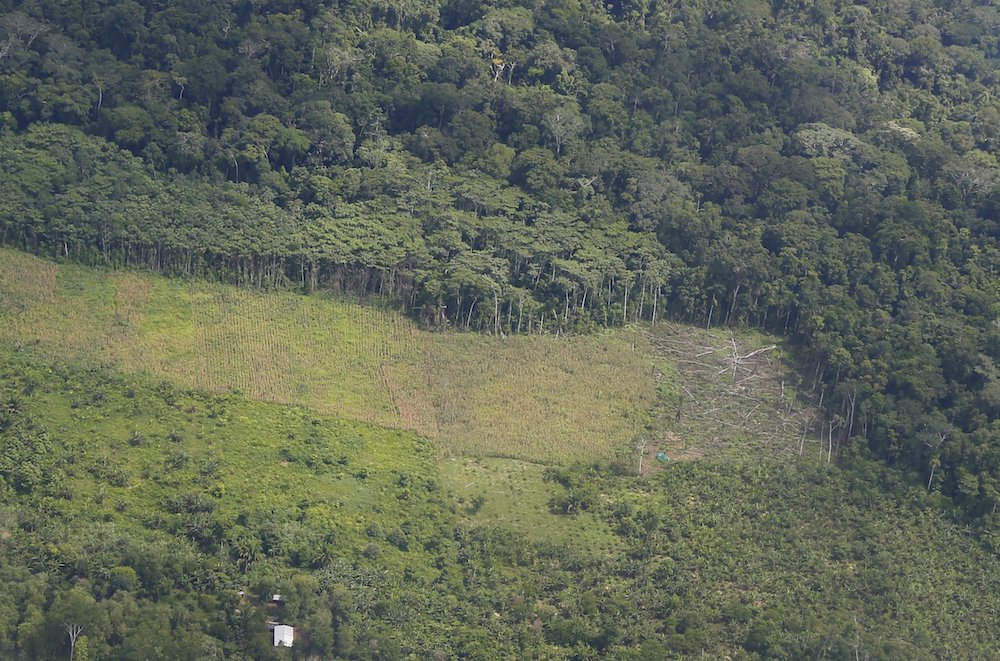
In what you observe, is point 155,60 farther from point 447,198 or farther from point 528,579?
point 528,579

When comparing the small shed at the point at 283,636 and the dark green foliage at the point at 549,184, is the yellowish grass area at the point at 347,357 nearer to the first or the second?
the dark green foliage at the point at 549,184

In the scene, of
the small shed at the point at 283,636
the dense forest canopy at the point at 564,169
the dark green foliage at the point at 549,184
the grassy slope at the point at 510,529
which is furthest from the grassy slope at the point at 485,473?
the small shed at the point at 283,636

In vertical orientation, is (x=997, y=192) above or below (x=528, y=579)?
above

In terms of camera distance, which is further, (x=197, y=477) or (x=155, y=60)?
(x=155, y=60)

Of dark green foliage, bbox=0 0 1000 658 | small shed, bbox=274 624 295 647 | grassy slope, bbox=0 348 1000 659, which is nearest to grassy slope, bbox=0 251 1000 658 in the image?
grassy slope, bbox=0 348 1000 659

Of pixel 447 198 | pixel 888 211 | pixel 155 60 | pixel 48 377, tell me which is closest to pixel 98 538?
pixel 48 377

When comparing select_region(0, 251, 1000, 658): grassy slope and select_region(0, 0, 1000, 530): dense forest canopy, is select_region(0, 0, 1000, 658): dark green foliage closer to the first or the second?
select_region(0, 0, 1000, 530): dense forest canopy
